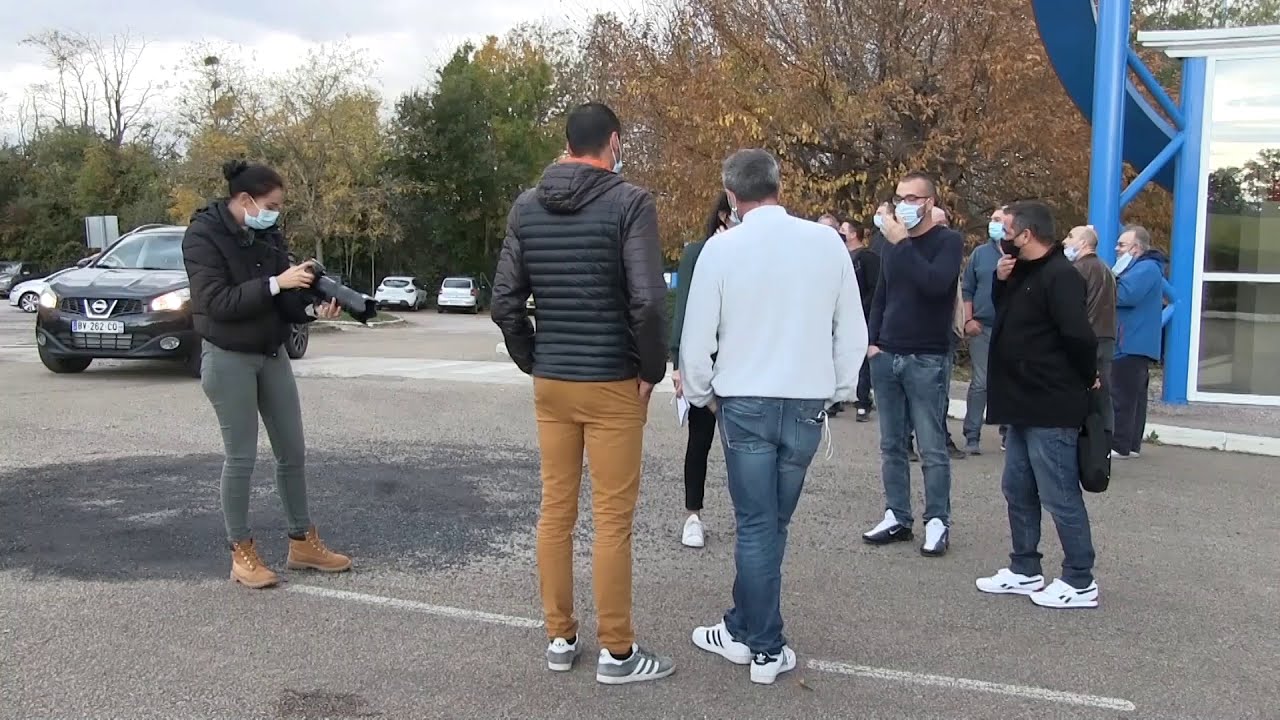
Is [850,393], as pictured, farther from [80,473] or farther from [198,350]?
[198,350]

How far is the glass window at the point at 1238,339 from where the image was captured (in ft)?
34.9

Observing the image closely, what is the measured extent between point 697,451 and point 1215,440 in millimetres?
5607

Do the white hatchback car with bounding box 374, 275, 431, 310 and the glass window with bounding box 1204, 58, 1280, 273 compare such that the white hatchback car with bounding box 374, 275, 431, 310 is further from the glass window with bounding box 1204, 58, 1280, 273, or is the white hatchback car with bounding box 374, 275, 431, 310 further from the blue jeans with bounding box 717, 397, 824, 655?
the blue jeans with bounding box 717, 397, 824, 655

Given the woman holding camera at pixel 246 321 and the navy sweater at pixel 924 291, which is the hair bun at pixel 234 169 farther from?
the navy sweater at pixel 924 291

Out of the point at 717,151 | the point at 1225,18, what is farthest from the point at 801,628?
the point at 1225,18

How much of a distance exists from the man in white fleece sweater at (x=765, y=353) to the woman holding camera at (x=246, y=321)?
1.74 metres

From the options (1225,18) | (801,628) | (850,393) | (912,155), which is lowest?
(801,628)

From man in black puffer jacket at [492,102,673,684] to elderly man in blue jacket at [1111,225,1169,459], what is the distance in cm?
531

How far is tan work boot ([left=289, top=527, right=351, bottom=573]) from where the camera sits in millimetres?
4727

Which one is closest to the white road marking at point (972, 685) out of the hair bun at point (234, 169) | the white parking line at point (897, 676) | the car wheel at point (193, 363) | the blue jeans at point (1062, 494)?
the white parking line at point (897, 676)

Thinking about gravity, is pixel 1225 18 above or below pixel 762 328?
above

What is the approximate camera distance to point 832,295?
11.9ft

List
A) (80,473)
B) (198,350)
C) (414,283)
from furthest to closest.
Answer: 1. (414,283)
2. (198,350)
3. (80,473)

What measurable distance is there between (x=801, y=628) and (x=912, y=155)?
11.2m
